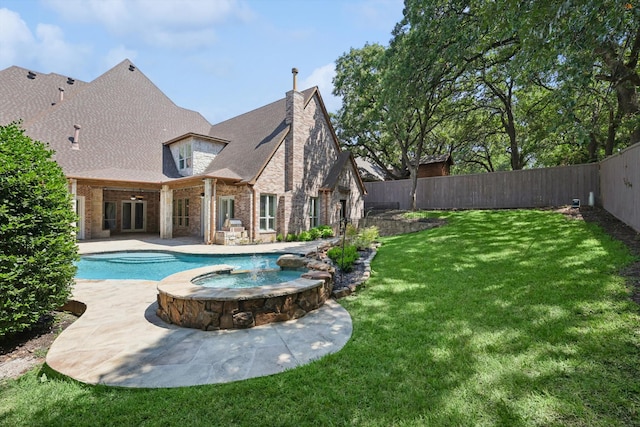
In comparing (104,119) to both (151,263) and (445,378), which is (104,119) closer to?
(151,263)

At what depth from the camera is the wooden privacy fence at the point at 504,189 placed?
1436 centimetres

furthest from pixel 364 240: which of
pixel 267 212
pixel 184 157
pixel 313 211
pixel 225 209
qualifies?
pixel 184 157

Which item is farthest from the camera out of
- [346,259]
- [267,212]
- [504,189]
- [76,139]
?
[504,189]

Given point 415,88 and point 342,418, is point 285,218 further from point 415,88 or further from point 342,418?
point 342,418

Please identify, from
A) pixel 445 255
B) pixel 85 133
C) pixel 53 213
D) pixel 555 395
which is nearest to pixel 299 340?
pixel 555 395

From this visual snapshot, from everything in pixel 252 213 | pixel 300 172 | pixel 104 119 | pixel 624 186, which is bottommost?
pixel 252 213

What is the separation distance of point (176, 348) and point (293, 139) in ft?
45.0

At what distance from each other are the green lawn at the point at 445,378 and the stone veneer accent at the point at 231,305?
42.3 inches

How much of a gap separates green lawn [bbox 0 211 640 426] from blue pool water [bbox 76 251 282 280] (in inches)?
245

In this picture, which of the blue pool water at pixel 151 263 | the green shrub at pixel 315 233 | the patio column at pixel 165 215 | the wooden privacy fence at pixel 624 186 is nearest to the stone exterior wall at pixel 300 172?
the green shrub at pixel 315 233

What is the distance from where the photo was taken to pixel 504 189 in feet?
55.8

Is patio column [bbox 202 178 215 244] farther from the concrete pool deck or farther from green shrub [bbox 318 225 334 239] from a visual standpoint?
the concrete pool deck

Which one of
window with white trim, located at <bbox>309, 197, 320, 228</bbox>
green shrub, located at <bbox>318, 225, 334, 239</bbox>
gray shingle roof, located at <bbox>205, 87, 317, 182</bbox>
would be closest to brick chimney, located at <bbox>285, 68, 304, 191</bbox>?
gray shingle roof, located at <bbox>205, 87, 317, 182</bbox>

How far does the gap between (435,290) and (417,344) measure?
2278 millimetres
